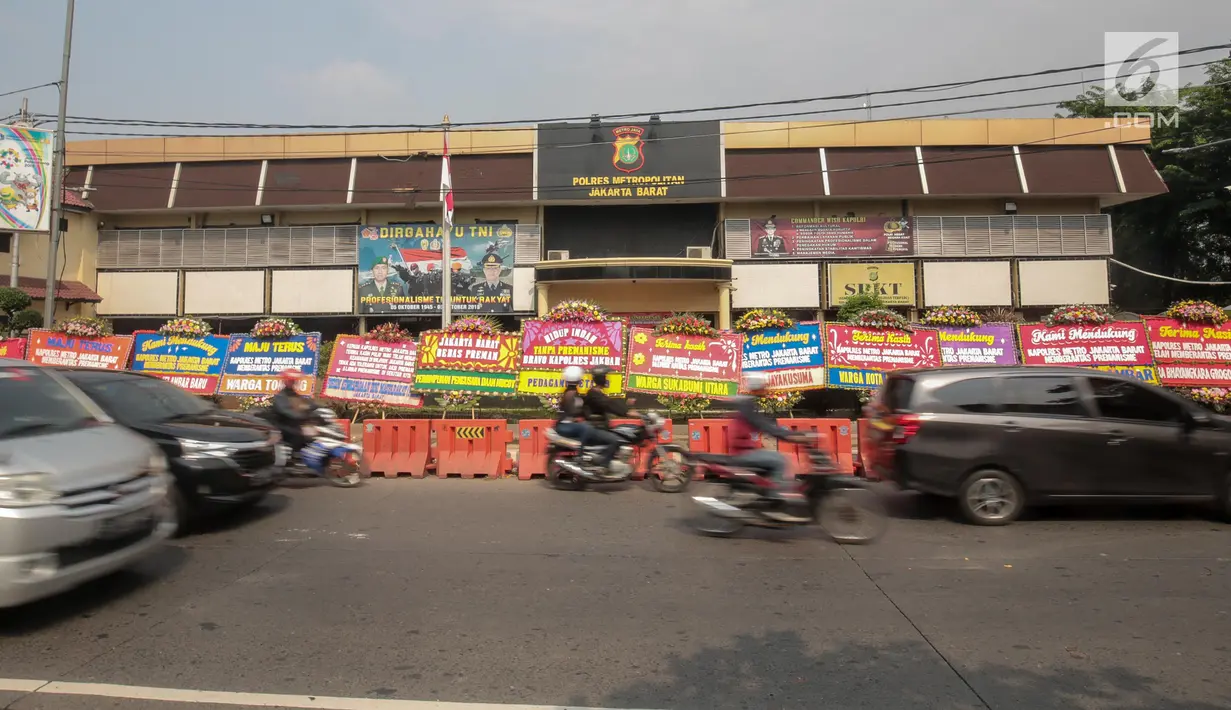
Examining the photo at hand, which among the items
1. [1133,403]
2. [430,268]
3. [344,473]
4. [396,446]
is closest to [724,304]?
[430,268]

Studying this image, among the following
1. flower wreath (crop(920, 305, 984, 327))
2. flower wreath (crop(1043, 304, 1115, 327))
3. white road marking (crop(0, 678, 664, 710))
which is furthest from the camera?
flower wreath (crop(920, 305, 984, 327))

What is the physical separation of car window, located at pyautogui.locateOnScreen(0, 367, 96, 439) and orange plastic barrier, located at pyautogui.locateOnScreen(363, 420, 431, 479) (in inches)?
201

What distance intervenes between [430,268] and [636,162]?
8441mm

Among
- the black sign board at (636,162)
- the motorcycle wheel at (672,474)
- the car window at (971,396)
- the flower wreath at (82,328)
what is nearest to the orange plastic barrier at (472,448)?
the motorcycle wheel at (672,474)

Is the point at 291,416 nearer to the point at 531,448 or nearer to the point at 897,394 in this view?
the point at 531,448

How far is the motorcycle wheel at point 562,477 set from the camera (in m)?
9.59

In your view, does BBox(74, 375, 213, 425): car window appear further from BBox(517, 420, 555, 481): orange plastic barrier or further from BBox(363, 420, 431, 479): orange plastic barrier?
BBox(517, 420, 555, 481): orange plastic barrier

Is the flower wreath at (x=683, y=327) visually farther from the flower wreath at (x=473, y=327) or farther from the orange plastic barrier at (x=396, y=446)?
the orange plastic barrier at (x=396, y=446)

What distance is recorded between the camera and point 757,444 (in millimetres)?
7523

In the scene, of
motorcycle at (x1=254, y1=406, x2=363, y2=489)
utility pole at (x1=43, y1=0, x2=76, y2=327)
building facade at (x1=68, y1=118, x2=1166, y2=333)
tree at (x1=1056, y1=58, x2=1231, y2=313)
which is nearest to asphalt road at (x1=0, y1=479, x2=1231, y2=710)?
motorcycle at (x1=254, y1=406, x2=363, y2=489)

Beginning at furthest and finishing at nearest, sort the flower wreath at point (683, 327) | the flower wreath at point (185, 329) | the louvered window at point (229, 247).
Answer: the louvered window at point (229, 247) < the flower wreath at point (185, 329) < the flower wreath at point (683, 327)

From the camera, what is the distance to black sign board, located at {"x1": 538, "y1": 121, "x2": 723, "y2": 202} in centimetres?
2567

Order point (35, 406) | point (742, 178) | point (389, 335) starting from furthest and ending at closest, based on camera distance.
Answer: point (742, 178) → point (389, 335) → point (35, 406)

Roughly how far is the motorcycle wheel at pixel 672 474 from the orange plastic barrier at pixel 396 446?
11.9 ft
